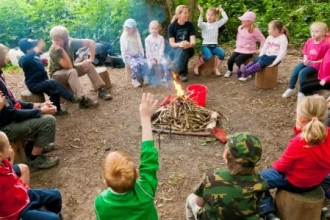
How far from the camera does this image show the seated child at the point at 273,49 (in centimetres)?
635

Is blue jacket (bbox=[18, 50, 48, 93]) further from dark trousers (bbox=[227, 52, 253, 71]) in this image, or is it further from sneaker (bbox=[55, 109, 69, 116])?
dark trousers (bbox=[227, 52, 253, 71])

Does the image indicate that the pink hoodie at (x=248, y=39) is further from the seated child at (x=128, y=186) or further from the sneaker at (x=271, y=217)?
the seated child at (x=128, y=186)

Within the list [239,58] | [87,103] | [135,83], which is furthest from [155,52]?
[87,103]

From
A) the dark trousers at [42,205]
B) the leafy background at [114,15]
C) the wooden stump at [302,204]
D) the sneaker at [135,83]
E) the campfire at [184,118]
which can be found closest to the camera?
the dark trousers at [42,205]

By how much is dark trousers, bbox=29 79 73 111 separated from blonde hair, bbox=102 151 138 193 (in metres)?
3.61

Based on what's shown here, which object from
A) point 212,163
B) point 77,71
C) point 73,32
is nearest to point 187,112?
point 212,163

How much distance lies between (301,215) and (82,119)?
3.78m

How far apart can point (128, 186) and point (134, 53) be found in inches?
195

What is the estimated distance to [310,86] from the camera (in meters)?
5.51

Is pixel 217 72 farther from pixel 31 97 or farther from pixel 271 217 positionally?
pixel 271 217

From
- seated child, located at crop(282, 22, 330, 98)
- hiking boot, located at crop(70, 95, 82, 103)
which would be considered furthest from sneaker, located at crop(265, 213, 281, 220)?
hiking boot, located at crop(70, 95, 82, 103)

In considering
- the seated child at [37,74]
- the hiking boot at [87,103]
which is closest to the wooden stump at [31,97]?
the seated child at [37,74]

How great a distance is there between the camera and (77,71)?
637cm

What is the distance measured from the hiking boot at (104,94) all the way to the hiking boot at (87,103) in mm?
274
